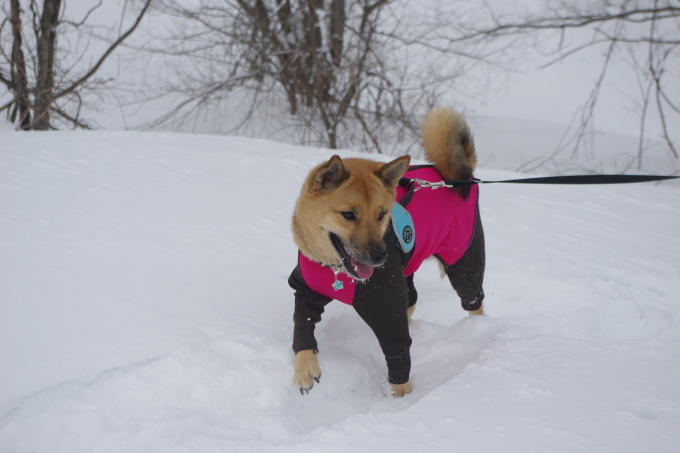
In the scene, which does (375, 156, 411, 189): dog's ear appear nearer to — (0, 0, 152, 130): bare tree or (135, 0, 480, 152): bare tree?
(135, 0, 480, 152): bare tree

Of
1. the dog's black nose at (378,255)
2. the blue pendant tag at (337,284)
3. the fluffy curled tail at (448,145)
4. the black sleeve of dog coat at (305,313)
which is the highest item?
the fluffy curled tail at (448,145)

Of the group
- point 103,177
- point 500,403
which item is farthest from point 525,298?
point 103,177

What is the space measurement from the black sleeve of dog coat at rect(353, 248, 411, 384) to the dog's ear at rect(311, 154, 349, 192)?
0.44 metres

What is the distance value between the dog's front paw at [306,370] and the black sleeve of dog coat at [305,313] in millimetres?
35

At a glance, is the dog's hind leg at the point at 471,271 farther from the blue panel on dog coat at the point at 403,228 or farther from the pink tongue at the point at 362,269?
the pink tongue at the point at 362,269

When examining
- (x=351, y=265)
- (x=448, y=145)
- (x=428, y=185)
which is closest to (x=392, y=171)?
(x=428, y=185)

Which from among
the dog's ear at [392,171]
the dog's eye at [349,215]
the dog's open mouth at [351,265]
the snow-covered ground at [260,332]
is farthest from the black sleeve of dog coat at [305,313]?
the dog's ear at [392,171]

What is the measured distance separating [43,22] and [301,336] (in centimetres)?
924

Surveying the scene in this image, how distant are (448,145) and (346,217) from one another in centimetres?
103

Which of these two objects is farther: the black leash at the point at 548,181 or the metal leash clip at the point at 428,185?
the metal leash clip at the point at 428,185

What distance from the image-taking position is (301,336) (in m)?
2.70

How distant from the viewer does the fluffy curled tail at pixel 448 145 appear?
321 cm

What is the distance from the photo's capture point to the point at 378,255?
8.10ft

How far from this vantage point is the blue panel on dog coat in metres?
2.76
